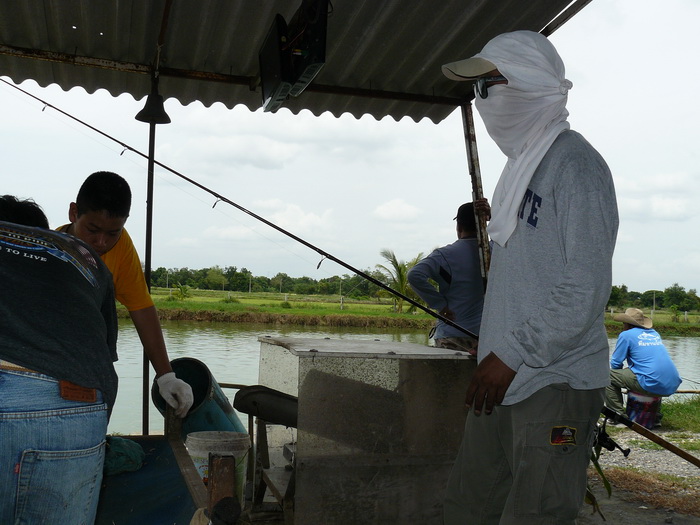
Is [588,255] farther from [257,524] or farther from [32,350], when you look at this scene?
[257,524]

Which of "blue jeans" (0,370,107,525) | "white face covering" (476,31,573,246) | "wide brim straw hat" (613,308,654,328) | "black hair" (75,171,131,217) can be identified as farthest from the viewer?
"wide brim straw hat" (613,308,654,328)

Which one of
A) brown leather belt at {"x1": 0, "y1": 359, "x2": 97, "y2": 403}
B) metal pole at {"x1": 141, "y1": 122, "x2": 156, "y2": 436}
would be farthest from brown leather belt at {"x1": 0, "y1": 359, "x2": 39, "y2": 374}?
metal pole at {"x1": 141, "y1": 122, "x2": 156, "y2": 436}

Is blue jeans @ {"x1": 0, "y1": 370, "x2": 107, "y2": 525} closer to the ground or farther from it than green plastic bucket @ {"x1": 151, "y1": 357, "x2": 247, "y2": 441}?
farther from it

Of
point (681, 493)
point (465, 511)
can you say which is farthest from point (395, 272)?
point (465, 511)

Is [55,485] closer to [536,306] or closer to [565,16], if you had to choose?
[536,306]

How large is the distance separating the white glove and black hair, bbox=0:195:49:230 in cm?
110

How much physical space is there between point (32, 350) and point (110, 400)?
0.29m

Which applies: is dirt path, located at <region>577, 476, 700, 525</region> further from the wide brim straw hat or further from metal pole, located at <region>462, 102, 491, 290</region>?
the wide brim straw hat

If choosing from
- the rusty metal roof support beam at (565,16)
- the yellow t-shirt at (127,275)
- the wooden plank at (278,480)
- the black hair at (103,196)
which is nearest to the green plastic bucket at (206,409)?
the wooden plank at (278,480)

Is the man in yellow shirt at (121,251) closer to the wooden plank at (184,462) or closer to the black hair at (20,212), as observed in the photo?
the wooden plank at (184,462)

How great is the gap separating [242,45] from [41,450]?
3146 millimetres

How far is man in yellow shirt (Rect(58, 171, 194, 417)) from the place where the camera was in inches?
101

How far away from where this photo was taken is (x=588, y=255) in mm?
1675

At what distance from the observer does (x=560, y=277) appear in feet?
5.65
